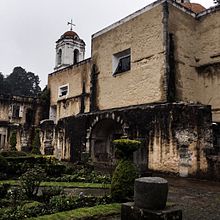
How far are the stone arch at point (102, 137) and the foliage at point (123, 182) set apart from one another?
10512 millimetres

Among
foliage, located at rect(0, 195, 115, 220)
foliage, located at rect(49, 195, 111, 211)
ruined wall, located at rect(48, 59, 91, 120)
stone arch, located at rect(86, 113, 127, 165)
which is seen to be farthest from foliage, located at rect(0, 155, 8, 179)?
ruined wall, located at rect(48, 59, 91, 120)

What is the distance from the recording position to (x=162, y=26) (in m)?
16.6

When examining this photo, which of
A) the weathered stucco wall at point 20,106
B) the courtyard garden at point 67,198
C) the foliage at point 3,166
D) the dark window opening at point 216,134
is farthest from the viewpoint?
the weathered stucco wall at point 20,106

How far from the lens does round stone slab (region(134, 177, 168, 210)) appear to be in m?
4.95

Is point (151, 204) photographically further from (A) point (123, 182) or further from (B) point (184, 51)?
(B) point (184, 51)

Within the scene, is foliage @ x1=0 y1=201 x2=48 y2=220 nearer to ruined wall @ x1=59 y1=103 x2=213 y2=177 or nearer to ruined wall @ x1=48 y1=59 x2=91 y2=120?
ruined wall @ x1=59 y1=103 x2=213 y2=177

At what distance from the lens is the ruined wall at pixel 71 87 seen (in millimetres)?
26781

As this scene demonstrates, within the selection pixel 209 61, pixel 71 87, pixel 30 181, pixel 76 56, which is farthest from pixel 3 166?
pixel 76 56

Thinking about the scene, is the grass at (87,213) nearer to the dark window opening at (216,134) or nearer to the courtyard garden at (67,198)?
the courtyard garden at (67,198)

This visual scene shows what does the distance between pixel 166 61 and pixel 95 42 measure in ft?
24.6

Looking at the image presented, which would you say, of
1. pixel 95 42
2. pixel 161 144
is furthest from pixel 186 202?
pixel 95 42

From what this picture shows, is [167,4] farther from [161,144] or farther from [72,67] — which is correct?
[72,67]

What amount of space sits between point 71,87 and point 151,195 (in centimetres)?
2415

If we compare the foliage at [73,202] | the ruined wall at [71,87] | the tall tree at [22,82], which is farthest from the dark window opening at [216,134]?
the tall tree at [22,82]
